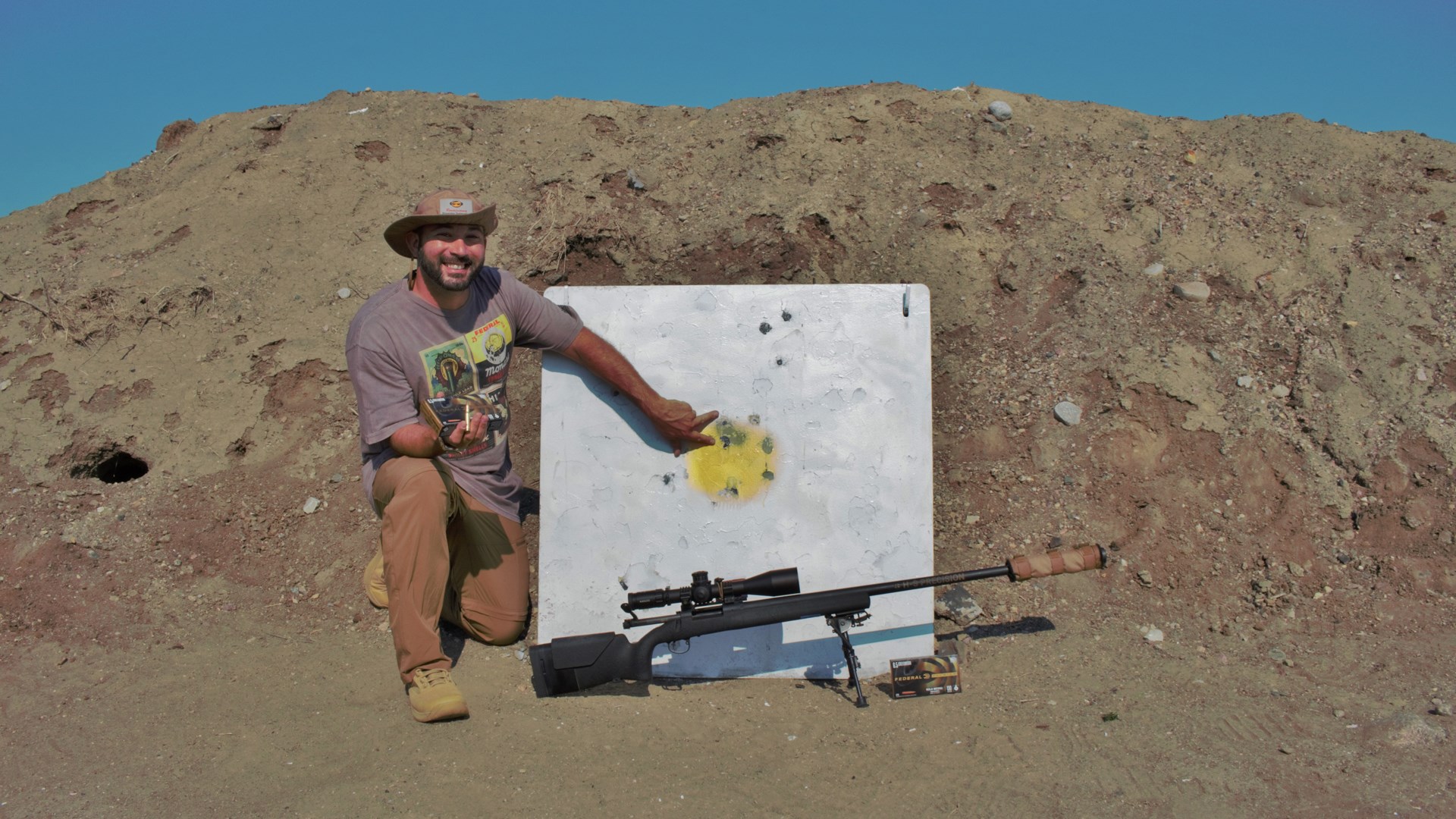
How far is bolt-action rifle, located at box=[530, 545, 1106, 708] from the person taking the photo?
3.69 metres

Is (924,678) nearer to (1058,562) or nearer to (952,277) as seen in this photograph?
(1058,562)

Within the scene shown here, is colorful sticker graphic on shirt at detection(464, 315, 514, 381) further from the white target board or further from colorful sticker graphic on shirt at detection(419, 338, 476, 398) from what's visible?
the white target board

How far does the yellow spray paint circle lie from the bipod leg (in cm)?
66

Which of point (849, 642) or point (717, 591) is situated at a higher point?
point (717, 591)

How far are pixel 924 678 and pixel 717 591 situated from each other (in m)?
0.88

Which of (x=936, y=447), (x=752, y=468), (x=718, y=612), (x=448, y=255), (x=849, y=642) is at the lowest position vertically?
(x=849, y=642)

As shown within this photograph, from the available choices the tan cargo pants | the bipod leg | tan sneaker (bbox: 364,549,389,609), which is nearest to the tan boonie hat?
the tan cargo pants

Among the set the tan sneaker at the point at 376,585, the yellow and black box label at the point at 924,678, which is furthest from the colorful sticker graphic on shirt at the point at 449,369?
the yellow and black box label at the point at 924,678

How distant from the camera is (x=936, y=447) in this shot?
5035 mm

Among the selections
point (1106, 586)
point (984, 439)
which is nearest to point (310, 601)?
point (984, 439)

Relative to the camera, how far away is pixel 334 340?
5.75 meters

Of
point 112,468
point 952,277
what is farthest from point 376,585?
point 952,277

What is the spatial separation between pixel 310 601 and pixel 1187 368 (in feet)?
14.8

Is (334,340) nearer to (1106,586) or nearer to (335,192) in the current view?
(335,192)
